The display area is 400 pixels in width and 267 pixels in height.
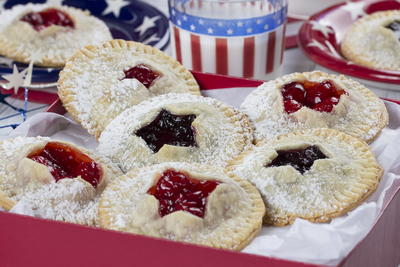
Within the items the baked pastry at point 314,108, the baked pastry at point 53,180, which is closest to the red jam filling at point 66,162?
the baked pastry at point 53,180

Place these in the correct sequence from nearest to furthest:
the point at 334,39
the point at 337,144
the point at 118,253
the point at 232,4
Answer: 1. the point at 118,253
2. the point at 337,144
3. the point at 232,4
4. the point at 334,39

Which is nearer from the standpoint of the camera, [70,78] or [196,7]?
[70,78]

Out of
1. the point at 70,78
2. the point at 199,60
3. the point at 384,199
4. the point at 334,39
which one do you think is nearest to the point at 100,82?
the point at 70,78

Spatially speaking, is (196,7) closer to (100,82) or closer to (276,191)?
(100,82)

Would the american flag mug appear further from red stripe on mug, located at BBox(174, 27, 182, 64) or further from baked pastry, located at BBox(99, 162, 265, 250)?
baked pastry, located at BBox(99, 162, 265, 250)

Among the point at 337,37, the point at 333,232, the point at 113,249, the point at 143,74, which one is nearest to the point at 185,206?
the point at 113,249

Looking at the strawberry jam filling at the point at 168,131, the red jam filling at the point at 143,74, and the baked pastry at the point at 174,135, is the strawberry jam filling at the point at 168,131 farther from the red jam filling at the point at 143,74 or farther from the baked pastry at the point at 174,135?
the red jam filling at the point at 143,74

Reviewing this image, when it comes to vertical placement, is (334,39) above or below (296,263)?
below
